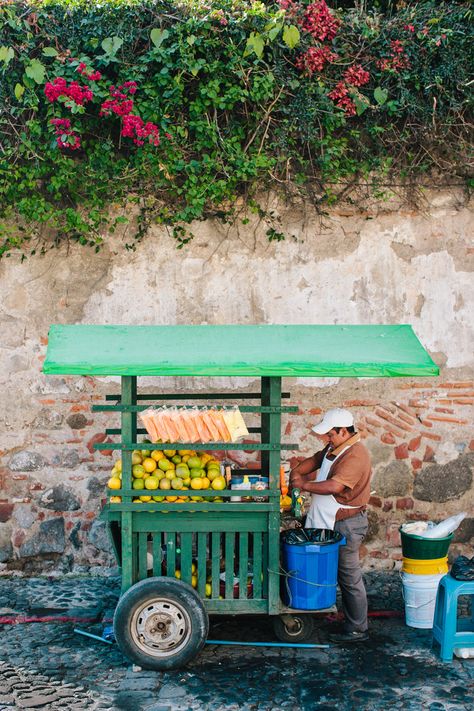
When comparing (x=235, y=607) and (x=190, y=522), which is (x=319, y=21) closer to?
(x=190, y=522)

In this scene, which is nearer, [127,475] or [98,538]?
[127,475]

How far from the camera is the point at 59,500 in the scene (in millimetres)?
8109

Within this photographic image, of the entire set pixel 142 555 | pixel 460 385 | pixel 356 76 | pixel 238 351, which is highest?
pixel 356 76

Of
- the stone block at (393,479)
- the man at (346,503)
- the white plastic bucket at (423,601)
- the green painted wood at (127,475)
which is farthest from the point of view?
the stone block at (393,479)

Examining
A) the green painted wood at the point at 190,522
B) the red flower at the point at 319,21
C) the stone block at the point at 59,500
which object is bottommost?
the stone block at the point at 59,500

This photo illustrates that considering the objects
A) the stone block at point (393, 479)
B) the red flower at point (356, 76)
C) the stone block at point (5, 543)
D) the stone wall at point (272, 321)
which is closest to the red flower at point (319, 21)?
the red flower at point (356, 76)

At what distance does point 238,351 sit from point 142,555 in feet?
5.30

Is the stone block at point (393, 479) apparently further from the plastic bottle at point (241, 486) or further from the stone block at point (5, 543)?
the stone block at point (5, 543)

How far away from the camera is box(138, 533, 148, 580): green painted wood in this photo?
6031 millimetres

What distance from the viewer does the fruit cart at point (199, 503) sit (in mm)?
5723

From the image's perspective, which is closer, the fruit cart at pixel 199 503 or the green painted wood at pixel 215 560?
the fruit cart at pixel 199 503

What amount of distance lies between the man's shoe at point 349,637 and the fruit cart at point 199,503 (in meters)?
0.21

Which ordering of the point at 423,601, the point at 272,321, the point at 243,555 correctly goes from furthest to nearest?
1. the point at 272,321
2. the point at 423,601
3. the point at 243,555

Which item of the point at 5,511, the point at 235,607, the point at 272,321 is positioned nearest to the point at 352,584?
the point at 235,607
